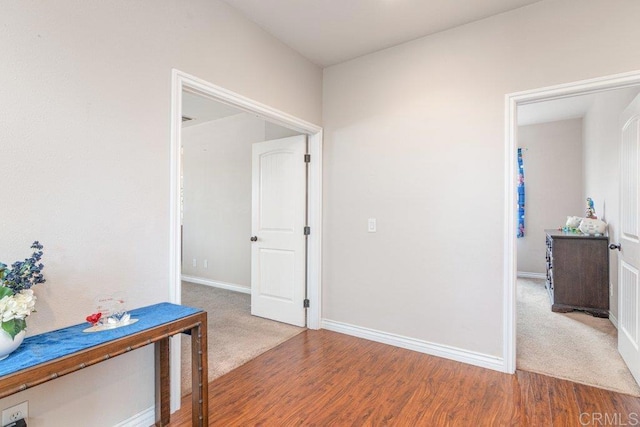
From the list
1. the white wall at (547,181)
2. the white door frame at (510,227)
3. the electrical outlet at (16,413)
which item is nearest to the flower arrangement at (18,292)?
the electrical outlet at (16,413)

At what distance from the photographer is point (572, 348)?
286cm

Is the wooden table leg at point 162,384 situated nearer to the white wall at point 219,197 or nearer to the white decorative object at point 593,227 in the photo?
the white wall at point 219,197

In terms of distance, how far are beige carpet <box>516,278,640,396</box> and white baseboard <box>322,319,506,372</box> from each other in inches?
10.7

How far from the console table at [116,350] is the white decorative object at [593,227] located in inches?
174

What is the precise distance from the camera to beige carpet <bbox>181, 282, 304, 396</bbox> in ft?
8.56

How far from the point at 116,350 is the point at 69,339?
0.22 metres

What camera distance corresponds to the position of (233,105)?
2.45 m

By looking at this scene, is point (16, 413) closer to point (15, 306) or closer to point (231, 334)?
point (15, 306)

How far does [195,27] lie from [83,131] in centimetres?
103

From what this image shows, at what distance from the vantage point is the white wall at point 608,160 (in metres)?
3.26

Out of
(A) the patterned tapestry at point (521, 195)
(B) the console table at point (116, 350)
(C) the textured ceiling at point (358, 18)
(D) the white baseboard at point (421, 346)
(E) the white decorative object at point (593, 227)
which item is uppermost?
(C) the textured ceiling at point (358, 18)

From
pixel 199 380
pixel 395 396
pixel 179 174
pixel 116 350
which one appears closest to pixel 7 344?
pixel 116 350

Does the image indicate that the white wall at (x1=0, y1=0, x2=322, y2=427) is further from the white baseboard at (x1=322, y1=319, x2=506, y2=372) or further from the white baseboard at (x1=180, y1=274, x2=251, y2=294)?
the white baseboard at (x1=180, y1=274, x2=251, y2=294)

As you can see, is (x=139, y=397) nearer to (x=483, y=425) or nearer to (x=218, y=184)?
(x=483, y=425)
